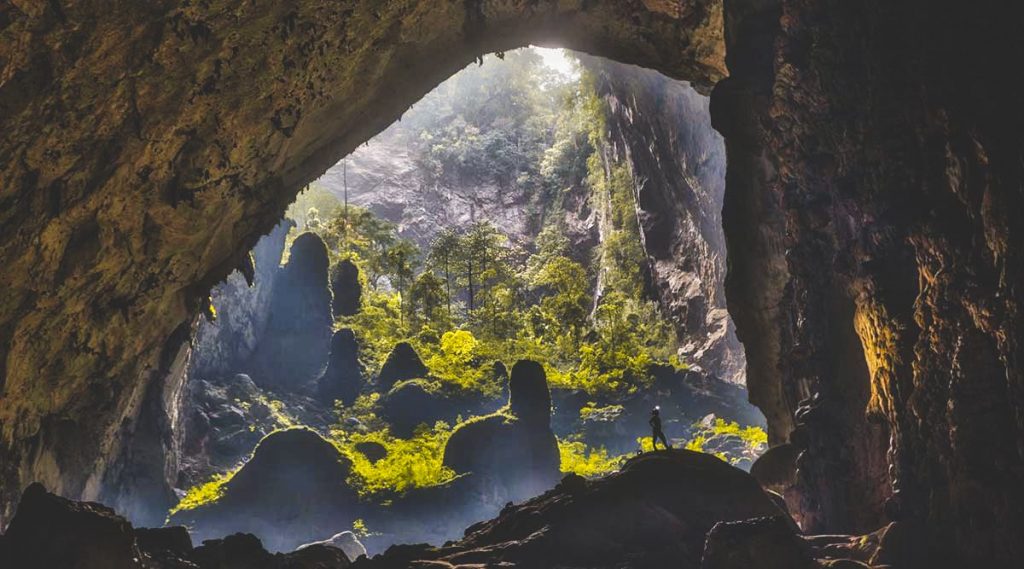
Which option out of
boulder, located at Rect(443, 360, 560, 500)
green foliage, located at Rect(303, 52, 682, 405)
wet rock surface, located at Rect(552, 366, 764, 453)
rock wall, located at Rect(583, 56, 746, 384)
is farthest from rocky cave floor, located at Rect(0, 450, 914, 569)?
rock wall, located at Rect(583, 56, 746, 384)

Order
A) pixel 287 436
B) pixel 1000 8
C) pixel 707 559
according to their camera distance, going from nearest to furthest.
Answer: pixel 1000 8
pixel 707 559
pixel 287 436

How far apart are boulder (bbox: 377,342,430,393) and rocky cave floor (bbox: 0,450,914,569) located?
2248 centimetres

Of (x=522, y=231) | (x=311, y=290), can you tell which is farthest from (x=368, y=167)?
(x=311, y=290)

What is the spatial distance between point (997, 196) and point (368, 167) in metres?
83.4

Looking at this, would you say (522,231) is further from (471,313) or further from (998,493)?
(998,493)

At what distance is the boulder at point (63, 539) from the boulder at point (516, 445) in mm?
21179

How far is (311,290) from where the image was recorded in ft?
141

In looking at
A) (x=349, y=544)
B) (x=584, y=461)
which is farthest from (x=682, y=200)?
(x=349, y=544)

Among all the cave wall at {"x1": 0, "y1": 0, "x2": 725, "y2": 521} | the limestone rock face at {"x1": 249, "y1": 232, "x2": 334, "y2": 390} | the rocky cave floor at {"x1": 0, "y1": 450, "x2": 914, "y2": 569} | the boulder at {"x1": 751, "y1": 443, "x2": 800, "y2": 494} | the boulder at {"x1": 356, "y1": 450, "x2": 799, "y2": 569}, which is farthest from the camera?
the limestone rock face at {"x1": 249, "y1": 232, "x2": 334, "y2": 390}

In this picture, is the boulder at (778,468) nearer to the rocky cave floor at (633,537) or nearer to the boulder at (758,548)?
the rocky cave floor at (633,537)

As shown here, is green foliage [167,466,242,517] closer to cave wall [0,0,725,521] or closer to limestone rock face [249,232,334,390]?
cave wall [0,0,725,521]

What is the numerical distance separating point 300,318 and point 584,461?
18278 mm

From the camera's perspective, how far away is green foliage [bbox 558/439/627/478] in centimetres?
3148

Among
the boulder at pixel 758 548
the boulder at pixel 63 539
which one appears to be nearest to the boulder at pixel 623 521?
the boulder at pixel 758 548
